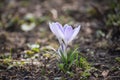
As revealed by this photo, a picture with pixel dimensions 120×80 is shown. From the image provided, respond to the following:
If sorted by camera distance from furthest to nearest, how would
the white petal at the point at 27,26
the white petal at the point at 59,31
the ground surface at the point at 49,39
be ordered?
the white petal at the point at 27,26
the ground surface at the point at 49,39
the white petal at the point at 59,31

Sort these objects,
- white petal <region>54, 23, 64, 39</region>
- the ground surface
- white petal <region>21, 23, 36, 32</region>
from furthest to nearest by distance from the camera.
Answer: white petal <region>21, 23, 36, 32</region> < the ground surface < white petal <region>54, 23, 64, 39</region>

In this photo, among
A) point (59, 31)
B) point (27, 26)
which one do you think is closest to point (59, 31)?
point (59, 31)

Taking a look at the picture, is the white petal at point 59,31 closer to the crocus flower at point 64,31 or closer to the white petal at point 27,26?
the crocus flower at point 64,31

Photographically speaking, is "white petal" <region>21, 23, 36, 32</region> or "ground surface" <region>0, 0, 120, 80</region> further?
"white petal" <region>21, 23, 36, 32</region>

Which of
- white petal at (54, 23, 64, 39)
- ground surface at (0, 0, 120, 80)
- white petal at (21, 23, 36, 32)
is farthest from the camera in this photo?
white petal at (21, 23, 36, 32)

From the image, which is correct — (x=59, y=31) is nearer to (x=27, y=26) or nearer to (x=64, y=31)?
(x=64, y=31)

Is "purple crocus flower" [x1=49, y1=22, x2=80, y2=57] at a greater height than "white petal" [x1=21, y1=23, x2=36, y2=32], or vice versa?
"white petal" [x1=21, y1=23, x2=36, y2=32]

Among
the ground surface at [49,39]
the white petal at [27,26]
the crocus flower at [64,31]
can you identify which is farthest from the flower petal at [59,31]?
the white petal at [27,26]

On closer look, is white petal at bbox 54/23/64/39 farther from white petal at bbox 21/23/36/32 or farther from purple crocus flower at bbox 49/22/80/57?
white petal at bbox 21/23/36/32

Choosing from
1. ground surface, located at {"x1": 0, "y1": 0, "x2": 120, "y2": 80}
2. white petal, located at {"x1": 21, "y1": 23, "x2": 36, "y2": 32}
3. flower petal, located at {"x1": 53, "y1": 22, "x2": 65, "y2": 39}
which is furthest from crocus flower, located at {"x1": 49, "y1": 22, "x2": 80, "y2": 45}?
white petal, located at {"x1": 21, "y1": 23, "x2": 36, "y2": 32}
